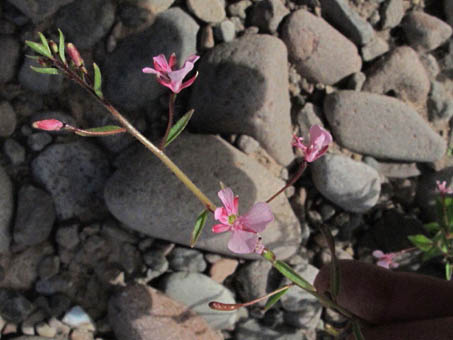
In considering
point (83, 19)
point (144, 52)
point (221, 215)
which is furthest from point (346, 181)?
point (83, 19)

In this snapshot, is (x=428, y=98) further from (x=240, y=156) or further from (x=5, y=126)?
(x=5, y=126)

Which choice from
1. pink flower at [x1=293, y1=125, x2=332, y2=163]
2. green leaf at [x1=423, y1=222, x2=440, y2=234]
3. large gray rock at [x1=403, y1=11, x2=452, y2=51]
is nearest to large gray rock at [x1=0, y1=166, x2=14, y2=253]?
pink flower at [x1=293, y1=125, x2=332, y2=163]

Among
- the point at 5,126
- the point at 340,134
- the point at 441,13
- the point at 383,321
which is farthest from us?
the point at 441,13

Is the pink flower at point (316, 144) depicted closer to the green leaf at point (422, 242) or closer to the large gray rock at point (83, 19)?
A: the green leaf at point (422, 242)

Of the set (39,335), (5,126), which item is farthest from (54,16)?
(39,335)

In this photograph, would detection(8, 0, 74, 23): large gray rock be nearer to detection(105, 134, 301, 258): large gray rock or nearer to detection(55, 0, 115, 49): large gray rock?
detection(55, 0, 115, 49): large gray rock

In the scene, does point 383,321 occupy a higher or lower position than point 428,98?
lower

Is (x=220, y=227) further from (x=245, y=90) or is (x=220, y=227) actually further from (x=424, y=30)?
(x=424, y=30)
